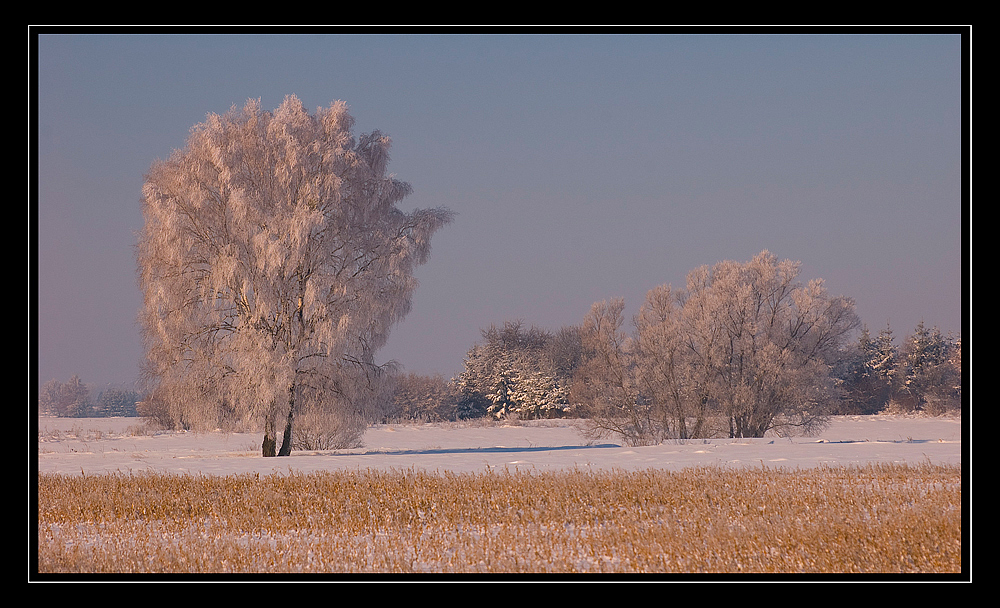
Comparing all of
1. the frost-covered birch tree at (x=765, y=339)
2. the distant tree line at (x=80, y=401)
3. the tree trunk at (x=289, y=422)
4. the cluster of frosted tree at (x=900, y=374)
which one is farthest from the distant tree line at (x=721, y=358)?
the distant tree line at (x=80, y=401)

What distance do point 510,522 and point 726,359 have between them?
21.7 m

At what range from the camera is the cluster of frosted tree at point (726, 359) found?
92.4ft

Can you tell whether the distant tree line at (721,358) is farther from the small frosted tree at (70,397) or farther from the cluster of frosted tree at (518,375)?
the small frosted tree at (70,397)

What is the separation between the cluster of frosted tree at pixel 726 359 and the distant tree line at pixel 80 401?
99.9 feet

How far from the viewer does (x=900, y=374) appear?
1842 inches

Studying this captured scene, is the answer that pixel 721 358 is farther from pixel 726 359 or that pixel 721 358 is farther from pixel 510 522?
pixel 510 522

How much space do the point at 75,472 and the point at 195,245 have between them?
648cm

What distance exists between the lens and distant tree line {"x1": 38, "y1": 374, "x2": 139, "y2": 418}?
149ft

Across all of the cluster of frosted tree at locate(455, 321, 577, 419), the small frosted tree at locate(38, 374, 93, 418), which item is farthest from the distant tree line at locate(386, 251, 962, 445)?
the small frosted tree at locate(38, 374, 93, 418)

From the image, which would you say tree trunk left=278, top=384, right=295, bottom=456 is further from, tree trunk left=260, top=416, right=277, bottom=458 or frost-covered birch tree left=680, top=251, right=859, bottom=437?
frost-covered birch tree left=680, top=251, right=859, bottom=437

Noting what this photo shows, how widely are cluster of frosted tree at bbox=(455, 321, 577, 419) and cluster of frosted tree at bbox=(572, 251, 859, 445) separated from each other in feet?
70.9

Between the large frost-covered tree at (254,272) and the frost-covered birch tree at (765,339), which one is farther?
the frost-covered birch tree at (765,339)

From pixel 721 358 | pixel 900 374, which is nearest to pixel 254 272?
pixel 721 358
